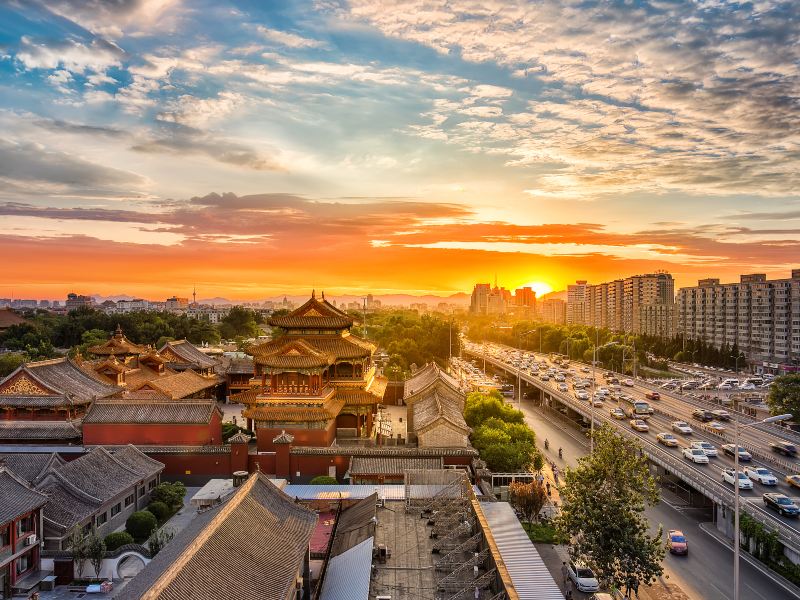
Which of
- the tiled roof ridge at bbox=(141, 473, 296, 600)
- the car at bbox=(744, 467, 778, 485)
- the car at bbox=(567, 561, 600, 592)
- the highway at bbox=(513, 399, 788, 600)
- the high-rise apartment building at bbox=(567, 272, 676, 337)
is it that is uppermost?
the high-rise apartment building at bbox=(567, 272, 676, 337)

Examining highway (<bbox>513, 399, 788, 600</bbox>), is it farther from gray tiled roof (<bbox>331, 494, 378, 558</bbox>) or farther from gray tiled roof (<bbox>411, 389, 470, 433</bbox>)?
gray tiled roof (<bbox>331, 494, 378, 558</bbox>)

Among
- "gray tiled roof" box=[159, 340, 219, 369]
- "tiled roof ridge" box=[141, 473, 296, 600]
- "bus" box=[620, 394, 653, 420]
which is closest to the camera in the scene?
"tiled roof ridge" box=[141, 473, 296, 600]

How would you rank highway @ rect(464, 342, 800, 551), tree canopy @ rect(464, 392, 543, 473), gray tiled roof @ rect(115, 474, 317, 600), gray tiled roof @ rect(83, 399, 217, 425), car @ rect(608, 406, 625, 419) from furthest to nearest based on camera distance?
car @ rect(608, 406, 625, 419), gray tiled roof @ rect(83, 399, 217, 425), tree canopy @ rect(464, 392, 543, 473), highway @ rect(464, 342, 800, 551), gray tiled roof @ rect(115, 474, 317, 600)

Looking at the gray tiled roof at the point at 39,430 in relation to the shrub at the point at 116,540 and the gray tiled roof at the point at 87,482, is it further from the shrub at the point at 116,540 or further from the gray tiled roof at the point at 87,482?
the shrub at the point at 116,540

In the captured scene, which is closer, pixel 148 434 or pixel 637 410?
pixel 148 434

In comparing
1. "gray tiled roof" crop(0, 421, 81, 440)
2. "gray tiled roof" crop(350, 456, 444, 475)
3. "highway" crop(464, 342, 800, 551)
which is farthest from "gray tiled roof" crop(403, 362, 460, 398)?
"gray tiled roof" crop(0, 421, 81, 440)

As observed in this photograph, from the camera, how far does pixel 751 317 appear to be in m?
102

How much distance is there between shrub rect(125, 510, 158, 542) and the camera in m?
28.8

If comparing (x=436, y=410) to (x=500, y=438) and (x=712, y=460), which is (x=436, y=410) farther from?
(x=712, y=460)

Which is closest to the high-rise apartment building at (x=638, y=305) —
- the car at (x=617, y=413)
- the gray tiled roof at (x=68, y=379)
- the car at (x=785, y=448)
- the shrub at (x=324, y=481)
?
the car at (x=617, y=413)

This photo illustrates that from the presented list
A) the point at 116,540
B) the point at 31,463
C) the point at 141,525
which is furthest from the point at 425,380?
the point at 31,463

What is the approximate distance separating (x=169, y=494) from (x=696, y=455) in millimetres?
33940

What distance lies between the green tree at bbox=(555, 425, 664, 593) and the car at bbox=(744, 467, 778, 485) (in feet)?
55.8

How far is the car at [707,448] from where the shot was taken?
138ft
